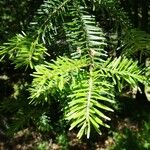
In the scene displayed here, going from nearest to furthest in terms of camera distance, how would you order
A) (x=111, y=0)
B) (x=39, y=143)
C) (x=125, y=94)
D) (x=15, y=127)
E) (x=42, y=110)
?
(x=111, y=0), (x=15, y=127), (x=42, y=110), (x=39, y=143), (x=125, y=94)

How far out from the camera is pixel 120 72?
119cm

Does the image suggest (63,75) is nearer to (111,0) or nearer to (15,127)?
(111,0)

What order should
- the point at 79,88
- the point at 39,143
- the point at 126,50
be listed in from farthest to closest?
the point at 39,143 → the point at 126,50 → the point at 79,88

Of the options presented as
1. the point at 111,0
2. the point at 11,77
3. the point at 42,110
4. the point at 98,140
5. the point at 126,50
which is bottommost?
the point at 98,140

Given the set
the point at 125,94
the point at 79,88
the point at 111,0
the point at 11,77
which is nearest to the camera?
the point at 79,88

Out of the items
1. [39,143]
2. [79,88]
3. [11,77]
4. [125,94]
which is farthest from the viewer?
[125,94]

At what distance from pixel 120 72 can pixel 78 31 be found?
312 millimetres

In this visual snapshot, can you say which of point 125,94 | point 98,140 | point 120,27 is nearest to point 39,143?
point 98,140

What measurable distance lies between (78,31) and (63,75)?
1.02 ft

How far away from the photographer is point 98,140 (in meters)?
7.52

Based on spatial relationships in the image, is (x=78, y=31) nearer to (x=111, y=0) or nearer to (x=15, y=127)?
(x=111, y=0)

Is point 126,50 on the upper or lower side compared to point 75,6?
lower

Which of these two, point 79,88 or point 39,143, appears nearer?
point 79,88

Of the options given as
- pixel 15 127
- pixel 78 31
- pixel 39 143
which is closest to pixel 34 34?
pixel 78 31
